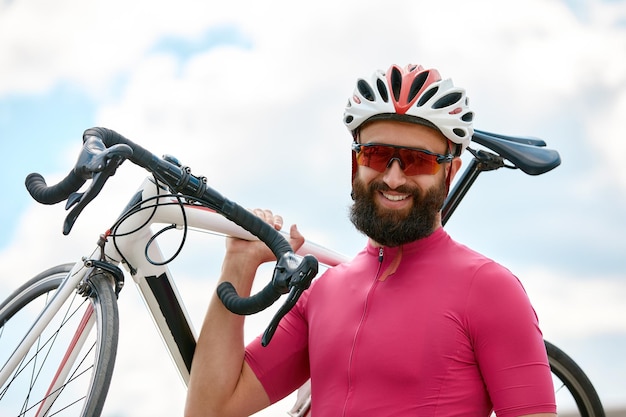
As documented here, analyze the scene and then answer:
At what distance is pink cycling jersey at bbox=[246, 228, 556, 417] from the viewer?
2.89 m

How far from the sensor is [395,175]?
10.4ft

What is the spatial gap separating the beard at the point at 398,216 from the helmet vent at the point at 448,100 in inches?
11.0

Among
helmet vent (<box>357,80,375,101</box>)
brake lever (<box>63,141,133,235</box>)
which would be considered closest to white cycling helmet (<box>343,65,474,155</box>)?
helmet vent (<box>357,80,375,101</box>)

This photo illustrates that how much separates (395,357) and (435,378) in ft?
0.48

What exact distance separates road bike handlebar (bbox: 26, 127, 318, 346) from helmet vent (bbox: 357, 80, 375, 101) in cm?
62

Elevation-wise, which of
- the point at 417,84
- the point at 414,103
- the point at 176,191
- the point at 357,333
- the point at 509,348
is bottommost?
the point at 509,348

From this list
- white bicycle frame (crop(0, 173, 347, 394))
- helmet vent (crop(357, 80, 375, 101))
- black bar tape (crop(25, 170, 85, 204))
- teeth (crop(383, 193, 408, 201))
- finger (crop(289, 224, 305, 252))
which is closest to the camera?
black bar tape (crop(25, 170, 85, 204))

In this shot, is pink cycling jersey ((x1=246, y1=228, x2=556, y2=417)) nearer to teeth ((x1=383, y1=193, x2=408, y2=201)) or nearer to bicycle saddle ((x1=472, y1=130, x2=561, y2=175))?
teeth ((x1=383, y1=193, x2=408, y2=201))

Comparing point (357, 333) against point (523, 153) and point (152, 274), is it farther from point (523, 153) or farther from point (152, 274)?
point (523, 153)

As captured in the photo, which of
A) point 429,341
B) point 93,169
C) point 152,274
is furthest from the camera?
point 152,274

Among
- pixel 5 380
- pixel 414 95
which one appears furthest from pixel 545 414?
pixel 5 380

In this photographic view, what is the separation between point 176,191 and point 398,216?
2.50ft

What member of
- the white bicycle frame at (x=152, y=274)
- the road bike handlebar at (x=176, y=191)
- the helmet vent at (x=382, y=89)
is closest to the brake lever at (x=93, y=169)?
the road bike handlebar at (x=176, y=191)

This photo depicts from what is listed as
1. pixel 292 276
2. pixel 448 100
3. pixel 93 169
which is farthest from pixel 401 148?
pixel 93 169
